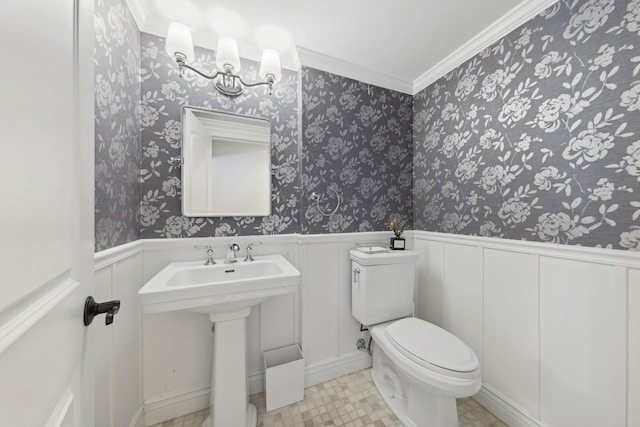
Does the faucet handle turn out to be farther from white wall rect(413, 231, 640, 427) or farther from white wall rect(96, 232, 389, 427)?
white wall rect(413, 231, 640, 427)

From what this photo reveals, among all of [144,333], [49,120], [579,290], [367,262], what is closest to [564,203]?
[579,290]

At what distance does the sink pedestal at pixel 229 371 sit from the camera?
1.14 m

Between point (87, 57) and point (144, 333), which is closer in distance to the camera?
point (87, 57)

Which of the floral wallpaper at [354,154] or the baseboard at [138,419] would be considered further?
the floral wallpaper at [354,154]

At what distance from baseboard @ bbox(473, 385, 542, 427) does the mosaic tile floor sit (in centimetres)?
3

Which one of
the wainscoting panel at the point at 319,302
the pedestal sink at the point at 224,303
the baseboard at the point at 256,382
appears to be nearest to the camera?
the pedestal sink at the point at 224,303

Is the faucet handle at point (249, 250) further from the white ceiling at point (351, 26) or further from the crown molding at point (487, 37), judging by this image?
the crown molding at point (487, 37)

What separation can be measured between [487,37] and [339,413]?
2.39 m

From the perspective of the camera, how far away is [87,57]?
536 millimetres

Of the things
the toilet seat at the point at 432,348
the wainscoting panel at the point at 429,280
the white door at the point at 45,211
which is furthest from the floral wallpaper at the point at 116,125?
the wainscoting panel at the point at 429,280

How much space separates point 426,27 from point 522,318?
5.68 ft

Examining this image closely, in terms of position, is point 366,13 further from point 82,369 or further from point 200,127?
point 82,369

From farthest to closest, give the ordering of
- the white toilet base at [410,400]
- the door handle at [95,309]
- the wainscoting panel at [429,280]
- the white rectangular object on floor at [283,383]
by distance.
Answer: the wainscoting panel at [429,280] → the white rectangular object on floor at [283,383] → the white toilet base at [410,400] → the door handle at [95,309]

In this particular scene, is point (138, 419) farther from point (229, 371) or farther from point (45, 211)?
point (45, 211)
